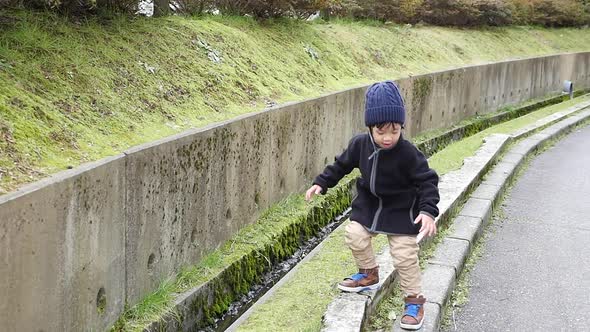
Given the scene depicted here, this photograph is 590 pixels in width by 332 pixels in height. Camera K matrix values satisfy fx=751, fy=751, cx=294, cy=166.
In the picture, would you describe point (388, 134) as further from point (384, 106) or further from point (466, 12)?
point (466, 12)

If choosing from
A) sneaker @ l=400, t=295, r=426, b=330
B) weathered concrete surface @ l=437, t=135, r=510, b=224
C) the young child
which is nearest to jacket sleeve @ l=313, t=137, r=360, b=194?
the young child

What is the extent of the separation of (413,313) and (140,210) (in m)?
1.90

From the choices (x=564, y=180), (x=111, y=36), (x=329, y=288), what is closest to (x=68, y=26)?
(x=111, y=36)

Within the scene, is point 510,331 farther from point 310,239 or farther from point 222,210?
point 310,239

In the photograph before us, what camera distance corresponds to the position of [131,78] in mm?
6328

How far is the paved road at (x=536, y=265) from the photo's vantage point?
5102 millimetres

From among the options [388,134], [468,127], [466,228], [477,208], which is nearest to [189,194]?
[388,134]

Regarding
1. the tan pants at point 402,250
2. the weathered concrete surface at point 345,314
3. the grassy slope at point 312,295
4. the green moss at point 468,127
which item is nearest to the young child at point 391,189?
the tan pants at point 402,250

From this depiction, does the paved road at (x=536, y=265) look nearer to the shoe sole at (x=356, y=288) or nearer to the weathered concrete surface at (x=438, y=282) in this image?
the weathered concrete surface at (x=438, y=282)

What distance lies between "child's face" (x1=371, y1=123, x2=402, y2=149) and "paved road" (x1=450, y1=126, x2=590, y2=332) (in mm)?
1416

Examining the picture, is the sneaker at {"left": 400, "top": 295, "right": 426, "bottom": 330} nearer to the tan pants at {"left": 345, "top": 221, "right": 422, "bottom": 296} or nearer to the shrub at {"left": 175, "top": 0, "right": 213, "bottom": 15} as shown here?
the tan pants at {"left": 345, "top": 221, "right": 422, "bottom": 296}

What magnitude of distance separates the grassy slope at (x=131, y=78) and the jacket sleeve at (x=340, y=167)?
1451mm

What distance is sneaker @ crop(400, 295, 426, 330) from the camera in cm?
442

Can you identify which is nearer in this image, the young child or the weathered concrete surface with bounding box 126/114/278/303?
the young child
